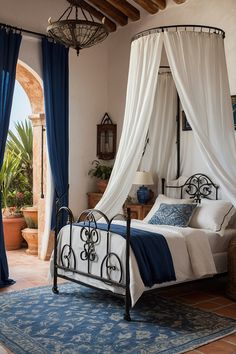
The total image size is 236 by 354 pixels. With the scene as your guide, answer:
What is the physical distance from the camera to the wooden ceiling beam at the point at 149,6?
6328 mm

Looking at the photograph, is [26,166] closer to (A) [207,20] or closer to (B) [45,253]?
(B) [45,253]

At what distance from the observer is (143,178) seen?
19.6 ft

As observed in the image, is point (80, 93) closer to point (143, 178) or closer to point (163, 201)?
point (143, 178)

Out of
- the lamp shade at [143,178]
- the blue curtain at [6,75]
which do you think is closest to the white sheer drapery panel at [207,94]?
the lamp shade at [143,178]

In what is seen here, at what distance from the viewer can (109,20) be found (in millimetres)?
7113

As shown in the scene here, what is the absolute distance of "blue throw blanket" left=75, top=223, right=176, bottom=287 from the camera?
4102 millimetres

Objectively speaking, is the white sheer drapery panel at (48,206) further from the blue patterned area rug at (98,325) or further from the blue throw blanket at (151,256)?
the blue throw blanket at (151,256)

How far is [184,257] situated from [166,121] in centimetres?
223

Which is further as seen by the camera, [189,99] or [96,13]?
[96,13]

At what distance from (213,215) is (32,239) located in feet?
10.2

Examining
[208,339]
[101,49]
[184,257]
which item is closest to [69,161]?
[101,49]

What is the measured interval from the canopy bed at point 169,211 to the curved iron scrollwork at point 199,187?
0.52 m

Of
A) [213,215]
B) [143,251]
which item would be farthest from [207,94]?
[143,251]

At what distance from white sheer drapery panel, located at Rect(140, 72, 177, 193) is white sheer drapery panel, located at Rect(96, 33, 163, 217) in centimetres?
112
